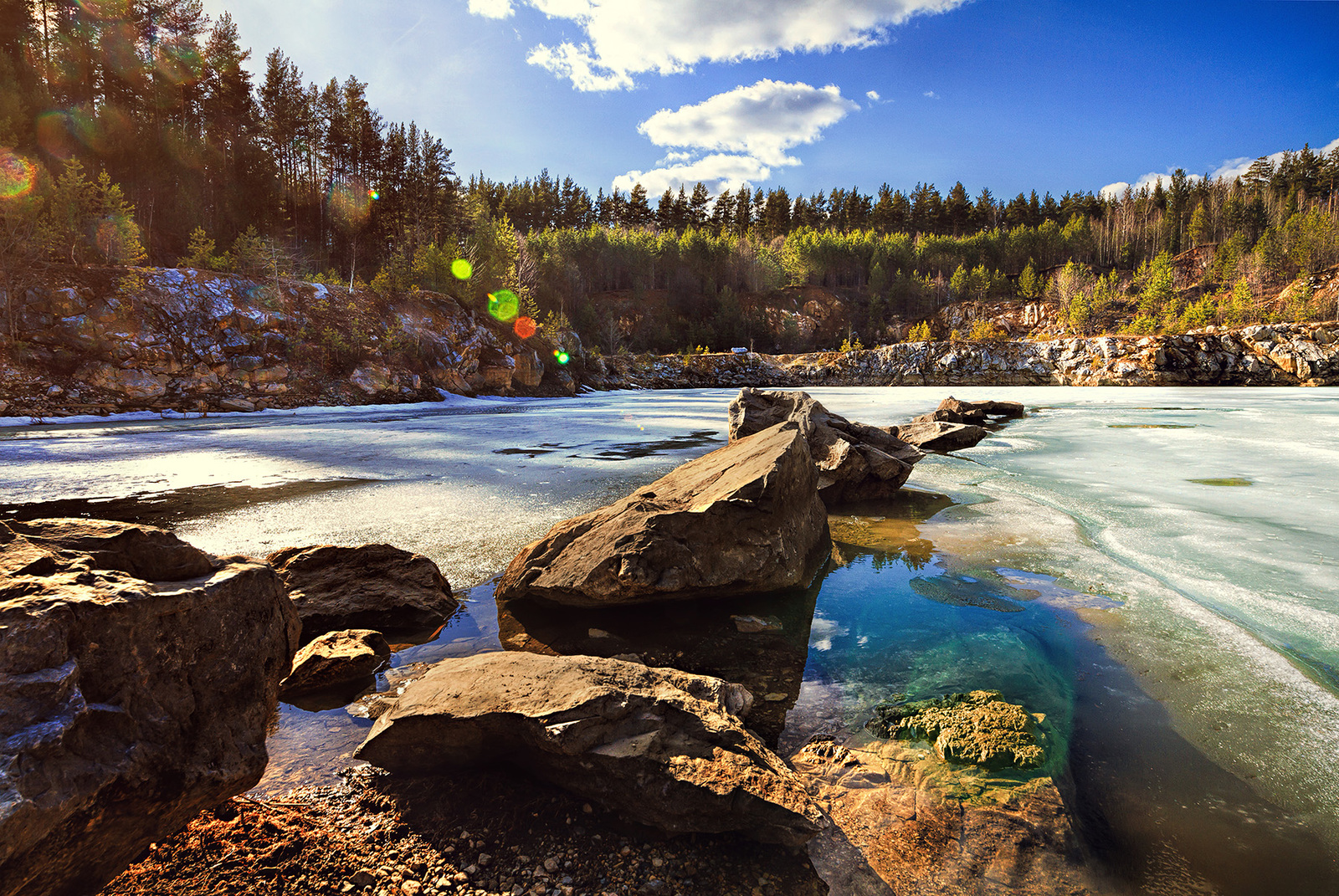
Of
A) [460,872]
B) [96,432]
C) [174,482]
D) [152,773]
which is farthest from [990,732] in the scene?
[96,432]

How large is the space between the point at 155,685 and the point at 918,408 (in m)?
20.1

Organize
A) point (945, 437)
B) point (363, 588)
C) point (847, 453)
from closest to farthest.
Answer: point (363, 588)
point (847, 453)
point (945, 437)

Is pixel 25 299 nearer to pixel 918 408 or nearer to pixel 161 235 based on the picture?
pixel 161 235

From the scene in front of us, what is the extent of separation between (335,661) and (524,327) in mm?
33575

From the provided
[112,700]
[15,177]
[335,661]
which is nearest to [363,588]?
[335,661]

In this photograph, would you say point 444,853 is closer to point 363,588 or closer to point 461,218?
point 363,588

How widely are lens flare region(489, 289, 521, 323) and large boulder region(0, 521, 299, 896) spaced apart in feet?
111

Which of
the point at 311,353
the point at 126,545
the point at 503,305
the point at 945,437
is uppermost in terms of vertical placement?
the point at 503,305

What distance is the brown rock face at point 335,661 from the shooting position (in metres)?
2.33

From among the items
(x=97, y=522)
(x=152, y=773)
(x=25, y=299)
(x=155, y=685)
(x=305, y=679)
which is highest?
(x=25, y=299)

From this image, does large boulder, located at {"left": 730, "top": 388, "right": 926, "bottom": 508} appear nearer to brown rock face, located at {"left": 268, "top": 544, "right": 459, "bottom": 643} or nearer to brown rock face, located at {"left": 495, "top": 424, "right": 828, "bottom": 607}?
brown rock face, located at {"left": 495, "top": 424, "right": 828, "bottom": 607}

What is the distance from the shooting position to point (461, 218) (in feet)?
142

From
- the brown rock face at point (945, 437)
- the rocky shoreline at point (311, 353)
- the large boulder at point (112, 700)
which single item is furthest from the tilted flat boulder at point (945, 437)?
the rocky shoreline at point (311, 353)

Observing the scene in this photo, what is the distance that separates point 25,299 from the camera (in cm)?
1546
